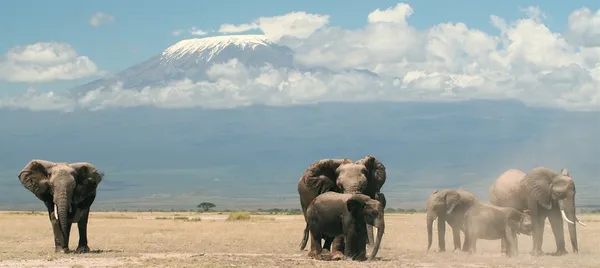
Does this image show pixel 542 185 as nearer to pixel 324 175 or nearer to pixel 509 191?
pixel 509 191

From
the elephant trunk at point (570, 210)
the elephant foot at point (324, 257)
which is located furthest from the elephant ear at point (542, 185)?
the elephant foot at point (324, 257)

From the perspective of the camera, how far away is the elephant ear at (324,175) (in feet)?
105

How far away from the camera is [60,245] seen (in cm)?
3459

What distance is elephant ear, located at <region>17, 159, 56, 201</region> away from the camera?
115 ft

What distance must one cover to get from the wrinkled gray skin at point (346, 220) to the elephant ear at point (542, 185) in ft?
33.8

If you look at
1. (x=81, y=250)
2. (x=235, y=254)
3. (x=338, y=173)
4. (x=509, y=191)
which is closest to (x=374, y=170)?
(x=338, y=173)

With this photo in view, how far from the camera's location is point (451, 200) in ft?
123

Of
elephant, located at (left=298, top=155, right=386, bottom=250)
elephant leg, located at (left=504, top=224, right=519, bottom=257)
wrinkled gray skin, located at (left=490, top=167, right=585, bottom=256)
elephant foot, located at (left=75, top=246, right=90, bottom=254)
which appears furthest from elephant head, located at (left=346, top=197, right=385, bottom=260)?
elephant foot, located at (left=75, top=246, right=90, bottom=254)

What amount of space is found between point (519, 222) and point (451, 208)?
298cm

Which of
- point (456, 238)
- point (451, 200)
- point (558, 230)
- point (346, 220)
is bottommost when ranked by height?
point (456, 238)

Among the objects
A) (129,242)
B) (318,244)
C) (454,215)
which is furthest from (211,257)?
(129,242)

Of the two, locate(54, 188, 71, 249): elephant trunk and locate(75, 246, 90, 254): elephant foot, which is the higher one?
locate(54, 188, 71, 249): elephant trunk

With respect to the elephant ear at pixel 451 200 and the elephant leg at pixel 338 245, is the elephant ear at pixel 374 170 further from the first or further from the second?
the elephant ear at pixel 451 200

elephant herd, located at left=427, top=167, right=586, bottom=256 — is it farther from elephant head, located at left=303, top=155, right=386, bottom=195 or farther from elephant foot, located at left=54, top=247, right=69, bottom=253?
elephant foot, located at left=54, top=247, right=69, bottom=253
